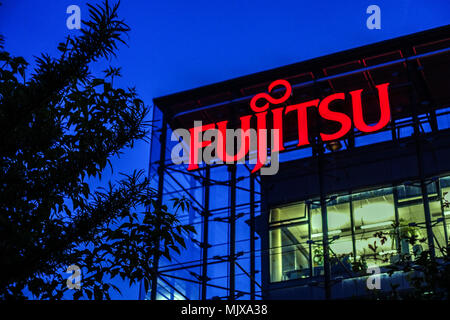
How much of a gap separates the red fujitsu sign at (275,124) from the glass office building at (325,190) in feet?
1.61

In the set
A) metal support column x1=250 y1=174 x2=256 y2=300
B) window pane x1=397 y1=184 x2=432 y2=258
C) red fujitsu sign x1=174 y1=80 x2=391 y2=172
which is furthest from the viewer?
red fujitsu sign x1=174 y1=80 x2=391 y2=172

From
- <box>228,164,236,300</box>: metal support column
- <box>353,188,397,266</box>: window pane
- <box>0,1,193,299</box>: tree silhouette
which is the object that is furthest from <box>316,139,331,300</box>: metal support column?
<box>0,1,193,299</box>: tree silhouette

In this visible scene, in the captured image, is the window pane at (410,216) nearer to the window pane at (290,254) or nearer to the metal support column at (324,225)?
the metal support column at (324,225)

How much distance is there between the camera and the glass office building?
2119 centimetres

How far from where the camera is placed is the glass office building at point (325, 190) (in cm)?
2119

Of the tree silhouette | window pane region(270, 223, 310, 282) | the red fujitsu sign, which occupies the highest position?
the red fujitsu sign

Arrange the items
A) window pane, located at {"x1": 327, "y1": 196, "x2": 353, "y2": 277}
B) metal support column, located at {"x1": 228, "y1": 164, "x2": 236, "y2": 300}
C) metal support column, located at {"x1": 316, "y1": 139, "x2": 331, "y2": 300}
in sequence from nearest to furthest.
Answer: metal support column, located at {"x1": 316, "y1": 139, "x2": 331, "y2": 300}, window pane, located at {"x1": 327, "y1": 196, "x2": 353, "y2": 277}, metal support column, located at {"x1": 228, "y1": 164, "x2": 236, "y2": 300}

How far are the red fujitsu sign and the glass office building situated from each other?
1.61 ft

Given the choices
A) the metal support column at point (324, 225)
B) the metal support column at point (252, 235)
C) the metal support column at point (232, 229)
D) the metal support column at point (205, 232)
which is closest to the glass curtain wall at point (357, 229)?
the metal support column at point (324, 225)

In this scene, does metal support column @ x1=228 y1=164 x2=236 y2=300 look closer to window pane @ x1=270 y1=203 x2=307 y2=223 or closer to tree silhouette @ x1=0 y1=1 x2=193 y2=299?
window pane @ x1=270 y1=203 x2=307 y2=223

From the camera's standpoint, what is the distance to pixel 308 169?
78.4ft

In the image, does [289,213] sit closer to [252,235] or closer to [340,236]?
[252,235]

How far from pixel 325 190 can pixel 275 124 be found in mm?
3612
